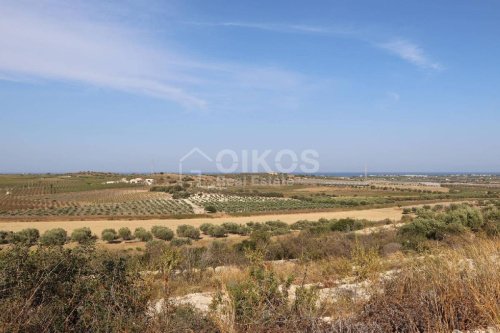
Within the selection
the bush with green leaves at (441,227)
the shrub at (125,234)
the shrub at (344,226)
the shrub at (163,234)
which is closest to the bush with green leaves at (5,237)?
the shrub at (125,234)

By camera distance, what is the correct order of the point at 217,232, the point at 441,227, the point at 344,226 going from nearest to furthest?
1. the point at 441,227
2. the point at 344,226
3. the point at 217,232

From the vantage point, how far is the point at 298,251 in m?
20.5

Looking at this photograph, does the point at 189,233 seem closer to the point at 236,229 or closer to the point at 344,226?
the point at 236,229

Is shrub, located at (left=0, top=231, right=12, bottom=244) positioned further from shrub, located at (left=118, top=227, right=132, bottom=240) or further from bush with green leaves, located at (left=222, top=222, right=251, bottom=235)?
bush with green leaves, located at (left=222, top=222, right=251, bottom=235)

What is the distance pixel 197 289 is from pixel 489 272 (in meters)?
7.08

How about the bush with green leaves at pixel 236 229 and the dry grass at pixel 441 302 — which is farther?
the bush with green leaves at pixel 236 229

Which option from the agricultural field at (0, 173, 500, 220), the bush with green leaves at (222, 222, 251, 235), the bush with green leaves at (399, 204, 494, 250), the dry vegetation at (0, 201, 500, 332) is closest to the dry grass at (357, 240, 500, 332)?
the dry vegetation at (0, 201, 500, 332)

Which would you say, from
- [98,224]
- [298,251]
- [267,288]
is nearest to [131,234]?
[98,224]

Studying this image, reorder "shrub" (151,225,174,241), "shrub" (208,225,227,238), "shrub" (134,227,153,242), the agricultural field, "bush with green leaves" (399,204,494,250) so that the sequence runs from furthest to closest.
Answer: the agricultural field
"shrub" (208,225,227,238)
"shrub" (134,227,153,242)
"shrub" (151,225,174,241)
"bush with green leaves" (399,204,494,250)

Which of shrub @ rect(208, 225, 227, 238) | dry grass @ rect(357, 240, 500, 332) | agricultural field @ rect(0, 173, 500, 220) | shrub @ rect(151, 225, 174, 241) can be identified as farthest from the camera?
agricultural field @ rect(0, 173, 500, 220)

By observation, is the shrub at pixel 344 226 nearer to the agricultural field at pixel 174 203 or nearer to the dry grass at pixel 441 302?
the agricultural field at pixel 174 203

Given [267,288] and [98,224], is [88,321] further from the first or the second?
[98,224]

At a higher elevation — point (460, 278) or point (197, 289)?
point (460, 278)

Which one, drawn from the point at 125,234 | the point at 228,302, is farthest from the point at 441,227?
the point at 125,234
